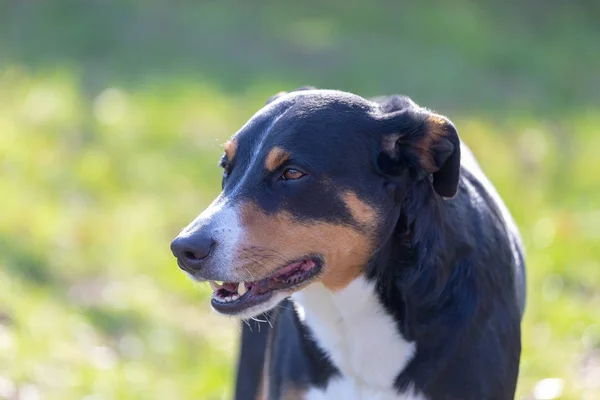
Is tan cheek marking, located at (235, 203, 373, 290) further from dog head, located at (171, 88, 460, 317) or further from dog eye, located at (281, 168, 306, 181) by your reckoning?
dog eye, located at (281, 168, 306, 181)

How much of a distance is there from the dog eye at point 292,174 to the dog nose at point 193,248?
13.0 inches

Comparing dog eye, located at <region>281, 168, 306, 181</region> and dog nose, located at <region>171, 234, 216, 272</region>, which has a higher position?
dog eye, located at <region>281, 168, 306, 181</region>

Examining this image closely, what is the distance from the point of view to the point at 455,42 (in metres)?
10.8

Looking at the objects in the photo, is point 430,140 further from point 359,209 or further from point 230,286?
point 230,286

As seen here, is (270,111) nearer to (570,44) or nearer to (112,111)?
(112,111)

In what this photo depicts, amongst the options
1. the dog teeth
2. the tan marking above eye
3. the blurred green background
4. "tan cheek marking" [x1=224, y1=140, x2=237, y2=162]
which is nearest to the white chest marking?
the dog teeth

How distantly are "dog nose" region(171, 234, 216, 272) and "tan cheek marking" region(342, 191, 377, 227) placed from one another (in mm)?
454

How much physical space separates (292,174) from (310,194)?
0.09 m

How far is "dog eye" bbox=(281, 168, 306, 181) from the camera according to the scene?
3.06 metres

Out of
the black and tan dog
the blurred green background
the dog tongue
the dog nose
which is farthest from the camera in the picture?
the blurred green background

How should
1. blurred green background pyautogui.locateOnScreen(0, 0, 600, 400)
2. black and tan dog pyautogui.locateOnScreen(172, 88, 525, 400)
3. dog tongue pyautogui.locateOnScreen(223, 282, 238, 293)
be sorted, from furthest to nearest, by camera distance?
blurred green background pyautogui.locateOnScreen(0, 0, 600, 400), dog tongue pyautogui.locateOnScreen(223, 282, 238, 293), black and tan dog pyautogui.locateOnScreen(172, 88, 525, 400)

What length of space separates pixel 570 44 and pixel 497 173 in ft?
14.3

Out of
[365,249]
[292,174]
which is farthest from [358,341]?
[292,174]

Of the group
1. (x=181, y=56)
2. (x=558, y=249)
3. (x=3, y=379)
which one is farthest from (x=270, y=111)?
(x=181, y=56)
